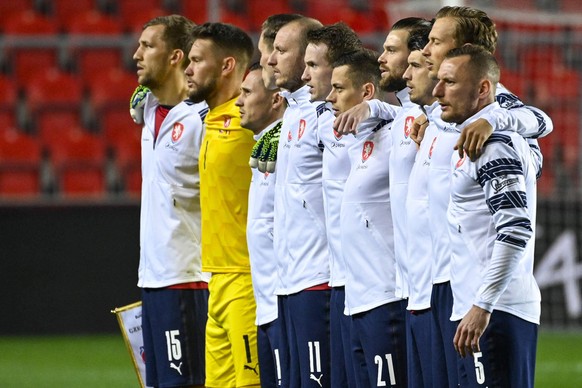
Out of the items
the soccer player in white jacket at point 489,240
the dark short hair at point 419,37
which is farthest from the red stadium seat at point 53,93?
the soccer player in white jacket at point 489,240

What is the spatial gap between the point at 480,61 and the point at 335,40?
4.56 feet

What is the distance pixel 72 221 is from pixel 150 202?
217 inches

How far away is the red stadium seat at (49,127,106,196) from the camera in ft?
46.9

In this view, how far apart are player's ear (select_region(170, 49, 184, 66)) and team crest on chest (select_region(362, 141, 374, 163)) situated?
6.41ft

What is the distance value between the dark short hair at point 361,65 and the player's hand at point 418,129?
556 millimetres

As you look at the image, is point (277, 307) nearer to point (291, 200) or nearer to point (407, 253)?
point (291, 200)

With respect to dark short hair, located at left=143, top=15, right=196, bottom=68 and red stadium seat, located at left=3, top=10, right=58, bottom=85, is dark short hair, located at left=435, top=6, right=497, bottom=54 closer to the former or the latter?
dark short hair, located at left=143, top=15, right=196, bottom=68

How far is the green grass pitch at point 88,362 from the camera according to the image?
36.0 ft

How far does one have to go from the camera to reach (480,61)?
17.8ft

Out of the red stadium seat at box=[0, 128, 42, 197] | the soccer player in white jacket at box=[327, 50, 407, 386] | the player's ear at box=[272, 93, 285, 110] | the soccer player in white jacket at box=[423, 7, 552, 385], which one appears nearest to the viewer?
the soccer player in white jacket at box=[423, 7, 552, 385]

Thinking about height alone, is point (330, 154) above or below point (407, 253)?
above

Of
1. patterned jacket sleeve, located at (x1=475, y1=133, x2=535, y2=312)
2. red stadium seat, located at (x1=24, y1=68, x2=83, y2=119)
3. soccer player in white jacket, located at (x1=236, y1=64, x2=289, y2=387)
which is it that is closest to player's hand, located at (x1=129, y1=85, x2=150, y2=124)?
soccer player in white jacket, located at (x1=236, y1=64, x2=289, y2=387)

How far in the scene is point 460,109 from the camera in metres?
5.44

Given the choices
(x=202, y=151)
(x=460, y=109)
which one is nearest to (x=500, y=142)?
(x=460, y=109)
